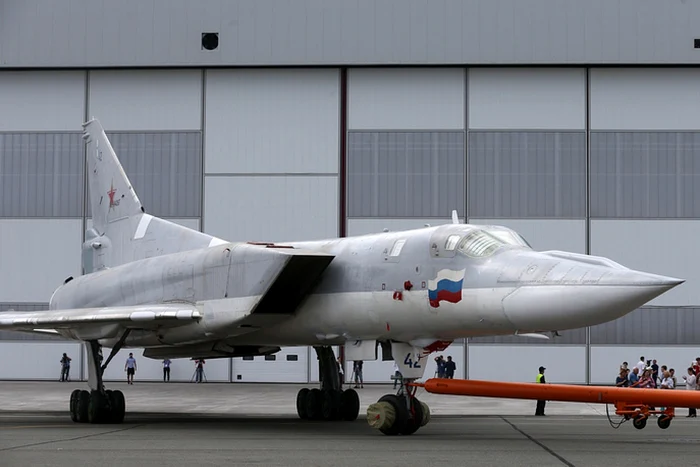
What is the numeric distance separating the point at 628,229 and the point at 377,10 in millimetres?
11256

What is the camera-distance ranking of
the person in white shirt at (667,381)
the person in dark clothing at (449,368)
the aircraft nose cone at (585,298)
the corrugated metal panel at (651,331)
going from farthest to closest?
the corrugated metal panel at (651,331) → the person in dark clothing at (449,368) → the person in white shirt at (667,381) → the aircraft nose cone at (585,298)

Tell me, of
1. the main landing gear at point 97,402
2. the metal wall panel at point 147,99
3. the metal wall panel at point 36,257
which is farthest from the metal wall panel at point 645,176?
the main landing gear at point 97,402

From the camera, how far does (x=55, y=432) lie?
15656 mm

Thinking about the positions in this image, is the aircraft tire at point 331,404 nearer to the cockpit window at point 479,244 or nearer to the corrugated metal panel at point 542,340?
the cockpit window at point 479,244

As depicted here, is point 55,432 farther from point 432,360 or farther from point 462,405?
point 432,360

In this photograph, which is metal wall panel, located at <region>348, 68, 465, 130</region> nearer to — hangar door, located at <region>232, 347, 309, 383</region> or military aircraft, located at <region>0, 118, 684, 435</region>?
hangar door, located at <region>232, 347, 309, 383</region>

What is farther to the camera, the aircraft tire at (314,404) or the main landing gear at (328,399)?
the aircraft tire at (314,404)

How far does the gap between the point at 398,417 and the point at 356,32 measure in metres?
22.7

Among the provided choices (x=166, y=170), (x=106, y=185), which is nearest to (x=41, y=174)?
(x=166, y=170)

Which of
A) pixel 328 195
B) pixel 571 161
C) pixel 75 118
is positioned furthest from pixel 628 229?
pixel 75 118

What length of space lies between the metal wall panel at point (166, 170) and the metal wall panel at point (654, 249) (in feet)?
45.5

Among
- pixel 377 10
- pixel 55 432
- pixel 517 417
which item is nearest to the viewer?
pixel 55 432

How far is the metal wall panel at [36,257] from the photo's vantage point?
36.9m

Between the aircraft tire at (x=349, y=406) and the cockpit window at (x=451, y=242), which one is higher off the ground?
the cockpit window at (x=451, y=242)
